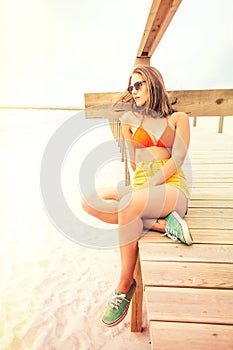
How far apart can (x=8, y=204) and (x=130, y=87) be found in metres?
4.19

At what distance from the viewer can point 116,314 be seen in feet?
4.86

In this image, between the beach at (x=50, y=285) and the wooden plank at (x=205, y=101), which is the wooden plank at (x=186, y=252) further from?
the wooden plank at (x=205, y=101)

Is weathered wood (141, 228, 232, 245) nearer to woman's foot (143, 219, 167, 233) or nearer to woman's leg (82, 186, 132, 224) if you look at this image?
woman's foot (143, 219, 167, 233)

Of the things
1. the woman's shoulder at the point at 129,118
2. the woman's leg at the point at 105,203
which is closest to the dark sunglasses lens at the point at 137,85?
the woman's shoulder at the point at 129,118

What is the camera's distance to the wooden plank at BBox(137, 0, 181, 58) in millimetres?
1759

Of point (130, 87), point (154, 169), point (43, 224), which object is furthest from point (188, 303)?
point (43, 224)

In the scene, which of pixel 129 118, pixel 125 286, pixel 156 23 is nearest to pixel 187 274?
pixel 125 286

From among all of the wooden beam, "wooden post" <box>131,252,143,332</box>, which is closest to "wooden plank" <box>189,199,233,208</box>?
"wooden post" <box>131,252,143,332</box>

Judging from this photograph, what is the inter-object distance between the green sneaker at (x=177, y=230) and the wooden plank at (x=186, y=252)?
40mm

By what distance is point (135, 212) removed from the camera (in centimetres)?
142

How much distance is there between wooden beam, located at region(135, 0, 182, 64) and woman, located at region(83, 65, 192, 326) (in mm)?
475

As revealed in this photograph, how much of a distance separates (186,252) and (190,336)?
0.52 m

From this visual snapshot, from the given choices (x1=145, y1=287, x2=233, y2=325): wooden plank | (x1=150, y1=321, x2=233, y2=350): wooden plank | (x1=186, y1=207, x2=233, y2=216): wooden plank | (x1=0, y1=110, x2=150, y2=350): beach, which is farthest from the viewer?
(x1=0, y1=110, x2=150, y2=350): beach

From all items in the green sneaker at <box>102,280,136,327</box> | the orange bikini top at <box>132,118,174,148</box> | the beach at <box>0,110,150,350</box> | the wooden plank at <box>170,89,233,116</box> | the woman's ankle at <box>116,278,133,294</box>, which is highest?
the wooden plank at <box>170,89,233,116</box>
